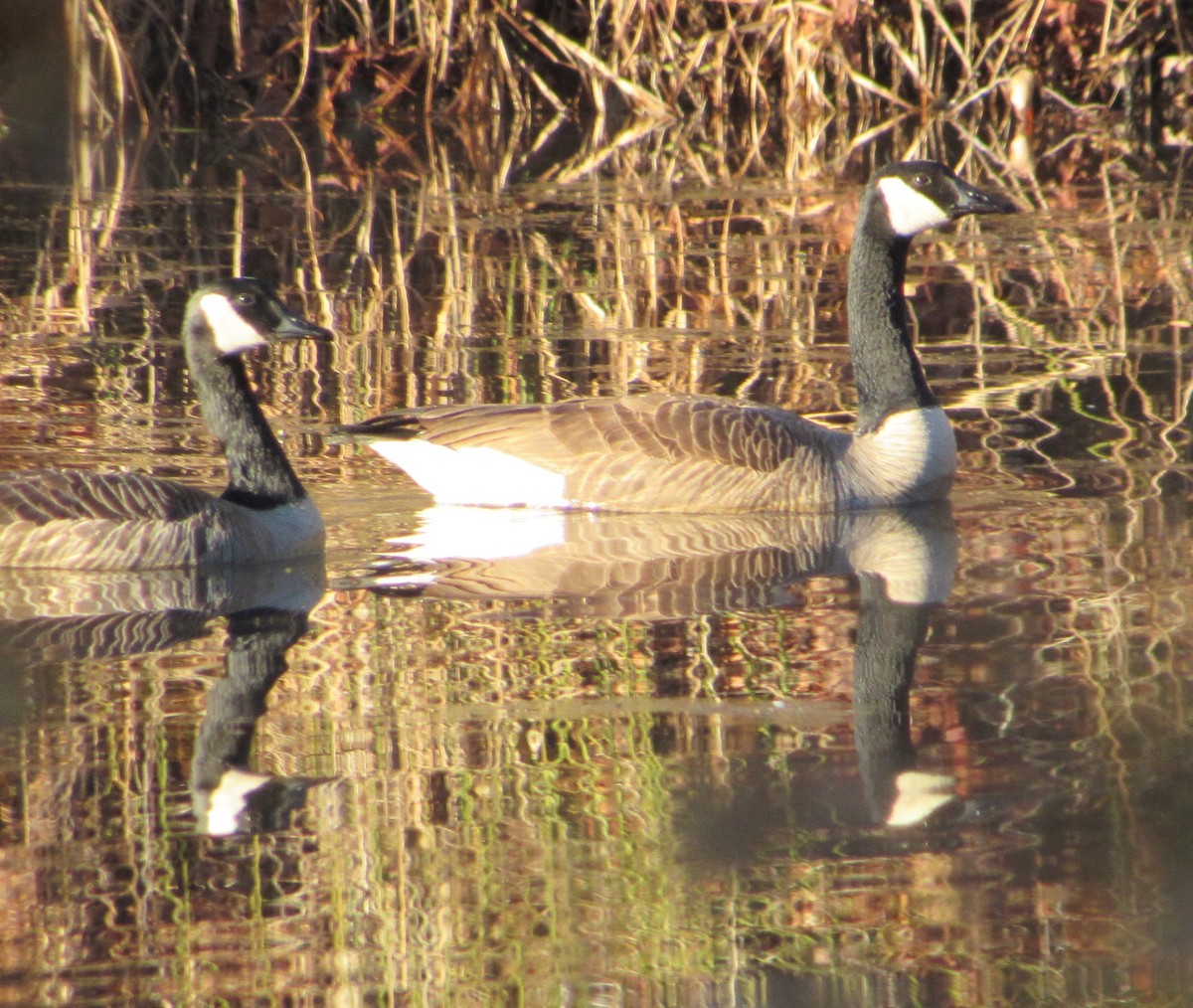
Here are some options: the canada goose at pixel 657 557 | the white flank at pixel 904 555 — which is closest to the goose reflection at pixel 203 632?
the canada goose at pixel 657 557

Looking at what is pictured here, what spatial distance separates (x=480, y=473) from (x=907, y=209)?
2.72 m

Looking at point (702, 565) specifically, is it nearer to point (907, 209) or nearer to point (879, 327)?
point (879, 327)

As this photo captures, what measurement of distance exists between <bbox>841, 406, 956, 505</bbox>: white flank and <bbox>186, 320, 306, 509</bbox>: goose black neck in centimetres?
282

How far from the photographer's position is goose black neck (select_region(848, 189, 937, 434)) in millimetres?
10047

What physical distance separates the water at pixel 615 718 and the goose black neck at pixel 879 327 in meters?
0.61

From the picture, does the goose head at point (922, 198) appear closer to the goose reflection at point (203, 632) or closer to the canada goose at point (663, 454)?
the canada goose at point (663, 454)

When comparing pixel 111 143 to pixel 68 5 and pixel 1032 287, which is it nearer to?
pixel 68 5

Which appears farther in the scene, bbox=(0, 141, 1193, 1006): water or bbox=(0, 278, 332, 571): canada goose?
bbox=(0, 278, 332, 571): canada goose

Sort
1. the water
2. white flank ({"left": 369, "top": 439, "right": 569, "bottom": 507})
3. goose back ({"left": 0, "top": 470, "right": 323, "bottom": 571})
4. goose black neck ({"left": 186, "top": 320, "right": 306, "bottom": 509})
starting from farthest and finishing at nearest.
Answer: white flank ({"left": 369, "top": 439, "right": 569, "bottom": 507})
goose black neck ({"left": 186, "top": 320, "right": 306, "bottom": 509})
goose back ({"left": 0, "top": 470, "right": 323, "bottom": 571})
the water

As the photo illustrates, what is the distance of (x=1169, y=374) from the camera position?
11.5 meters

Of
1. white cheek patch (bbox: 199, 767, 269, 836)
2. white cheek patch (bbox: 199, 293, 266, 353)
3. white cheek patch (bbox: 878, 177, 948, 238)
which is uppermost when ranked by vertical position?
white cheek patch (bbox: 878, 177, 948, 238)

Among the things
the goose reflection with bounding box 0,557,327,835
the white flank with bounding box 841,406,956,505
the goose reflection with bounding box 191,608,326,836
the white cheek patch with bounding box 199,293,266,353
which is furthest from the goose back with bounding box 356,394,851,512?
the goose reflection with bounding box 191,608,326,836

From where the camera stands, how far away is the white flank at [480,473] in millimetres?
9609

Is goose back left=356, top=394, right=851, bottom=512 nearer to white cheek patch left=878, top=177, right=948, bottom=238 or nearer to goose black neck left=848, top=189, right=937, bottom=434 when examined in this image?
goose black neck left=848, top=189, right=937, bottom=434
